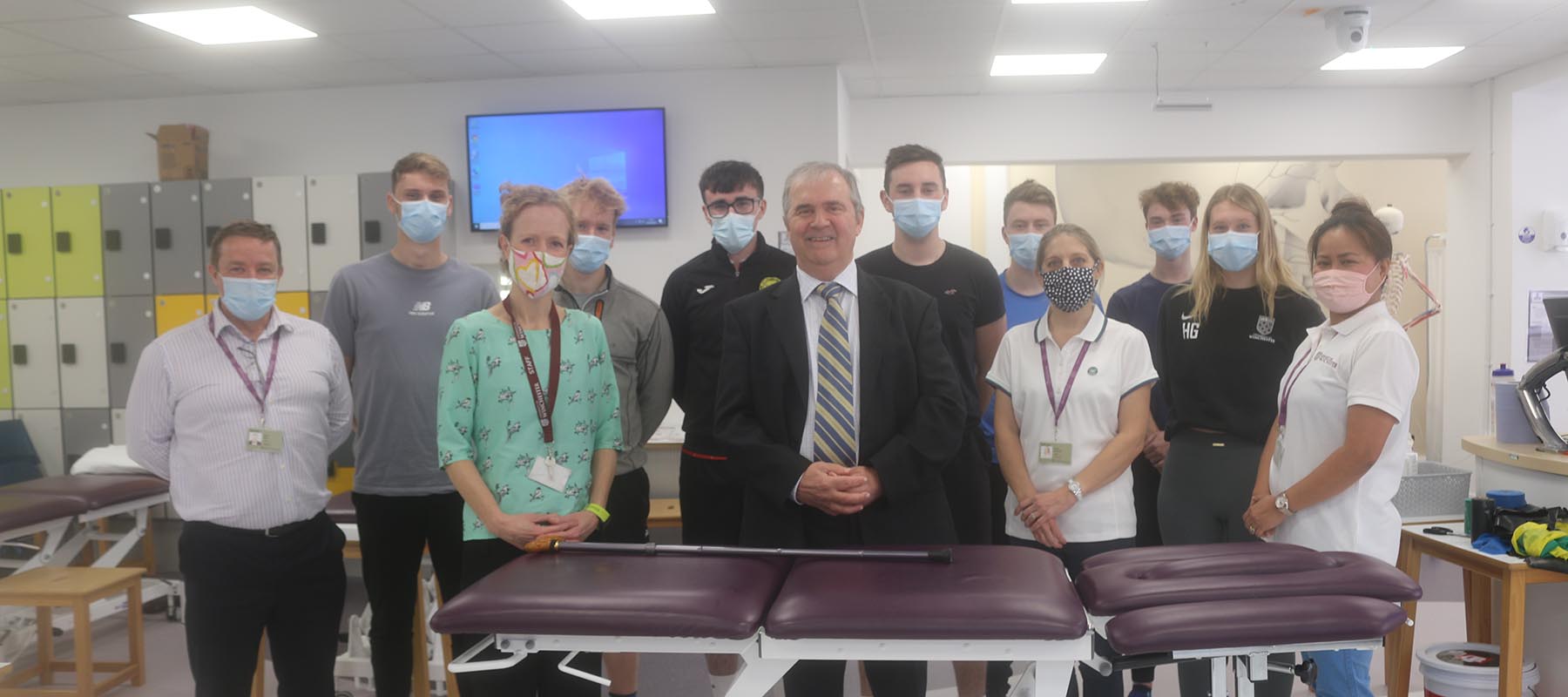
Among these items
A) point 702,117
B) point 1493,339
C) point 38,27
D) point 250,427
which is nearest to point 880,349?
point 250,427

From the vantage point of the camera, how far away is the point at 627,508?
2586 mm

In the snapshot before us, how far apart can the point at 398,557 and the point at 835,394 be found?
4.33 ft

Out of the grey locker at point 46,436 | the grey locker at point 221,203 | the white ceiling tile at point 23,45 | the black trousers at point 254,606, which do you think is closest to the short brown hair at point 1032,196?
the black trousers at point 254,606

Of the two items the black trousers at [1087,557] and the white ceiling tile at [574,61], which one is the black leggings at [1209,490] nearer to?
the black trousers at [1087,557]

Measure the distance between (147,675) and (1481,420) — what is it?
8263 mm

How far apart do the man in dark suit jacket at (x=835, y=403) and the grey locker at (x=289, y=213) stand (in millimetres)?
4794

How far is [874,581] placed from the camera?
5.29 feet

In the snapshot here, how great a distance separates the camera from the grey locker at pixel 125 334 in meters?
6.04

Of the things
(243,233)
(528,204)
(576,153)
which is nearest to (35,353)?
(576,153)

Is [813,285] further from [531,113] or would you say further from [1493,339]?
[1493,339]

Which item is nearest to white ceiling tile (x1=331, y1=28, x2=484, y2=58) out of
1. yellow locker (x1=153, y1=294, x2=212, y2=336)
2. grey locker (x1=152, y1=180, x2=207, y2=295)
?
grey locker (x1=152, y1=180, x2=207, y2=295)

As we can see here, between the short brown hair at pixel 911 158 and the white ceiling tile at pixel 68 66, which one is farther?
the white ceiling tile at pixel 68 66

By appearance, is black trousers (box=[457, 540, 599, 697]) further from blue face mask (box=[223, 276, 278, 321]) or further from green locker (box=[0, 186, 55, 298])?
green locker (box=[0, 186, 55, 298])

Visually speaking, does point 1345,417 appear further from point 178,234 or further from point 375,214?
point 178,234
